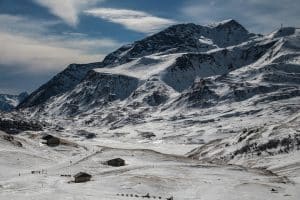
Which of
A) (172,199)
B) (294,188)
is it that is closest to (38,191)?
(172,199)

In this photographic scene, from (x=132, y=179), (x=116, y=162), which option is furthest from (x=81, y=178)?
(x=116, y=162)

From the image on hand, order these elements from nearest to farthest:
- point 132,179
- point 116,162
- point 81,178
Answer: point 132,179, point 81,178, point 116,162

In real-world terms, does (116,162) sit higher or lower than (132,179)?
lower

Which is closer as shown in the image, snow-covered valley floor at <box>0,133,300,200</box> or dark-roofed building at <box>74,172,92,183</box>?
snow-covered valley floor at <box>0,133,300,200</box>

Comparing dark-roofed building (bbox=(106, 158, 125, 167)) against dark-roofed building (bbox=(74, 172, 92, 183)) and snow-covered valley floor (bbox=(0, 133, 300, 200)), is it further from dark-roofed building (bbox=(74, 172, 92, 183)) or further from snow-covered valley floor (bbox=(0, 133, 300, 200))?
dark-roofed building (bbox=(74, 172, 92, 183))

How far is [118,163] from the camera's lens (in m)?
123

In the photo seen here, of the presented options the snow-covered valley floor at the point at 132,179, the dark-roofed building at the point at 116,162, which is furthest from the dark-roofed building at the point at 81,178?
the dark-roofed building at the point at 116,162

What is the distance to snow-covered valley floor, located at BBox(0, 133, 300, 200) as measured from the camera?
3113 inches

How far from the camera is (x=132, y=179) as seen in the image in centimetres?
9256

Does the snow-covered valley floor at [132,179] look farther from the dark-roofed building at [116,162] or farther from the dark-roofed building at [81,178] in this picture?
the dark-roofed building at [116,162]

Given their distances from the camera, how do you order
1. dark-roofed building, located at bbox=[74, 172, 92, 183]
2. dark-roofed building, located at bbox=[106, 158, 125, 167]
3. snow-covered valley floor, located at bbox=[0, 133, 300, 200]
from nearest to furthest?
snow-covered valley floor, located at bbox=[0, 133, 300, 200] → dark-roofed building, located at bbox=[74, 172, 92, 183] → dark-roofed building, located at bbox=[106, 158, 125, 167]

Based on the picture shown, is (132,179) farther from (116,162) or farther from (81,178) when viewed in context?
(116,162)

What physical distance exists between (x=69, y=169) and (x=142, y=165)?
55.9 feet

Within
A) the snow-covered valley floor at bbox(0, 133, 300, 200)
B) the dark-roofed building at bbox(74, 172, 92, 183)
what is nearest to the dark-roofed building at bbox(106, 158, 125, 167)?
the snow-covered valley floor at bbox(0, 133, 300, 200)
